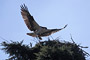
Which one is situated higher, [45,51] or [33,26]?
[33,26]

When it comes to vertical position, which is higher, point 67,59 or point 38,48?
point 38,48

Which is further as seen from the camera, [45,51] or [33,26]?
[33,26]

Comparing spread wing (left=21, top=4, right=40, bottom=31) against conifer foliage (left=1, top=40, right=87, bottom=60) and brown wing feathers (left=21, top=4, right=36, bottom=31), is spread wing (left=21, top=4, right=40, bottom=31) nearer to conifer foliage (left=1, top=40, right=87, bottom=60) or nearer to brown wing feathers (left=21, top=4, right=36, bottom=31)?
brown wing feathers (left=21, top=4, right=36, bottom=31)

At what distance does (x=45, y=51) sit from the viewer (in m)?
15.8

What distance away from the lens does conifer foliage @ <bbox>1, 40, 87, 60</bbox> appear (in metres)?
15.8

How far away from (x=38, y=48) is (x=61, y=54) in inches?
121

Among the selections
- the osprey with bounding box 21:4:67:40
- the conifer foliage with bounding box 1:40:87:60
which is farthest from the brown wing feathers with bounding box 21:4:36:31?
the conifer foliage with bounding box 1:40:87:60

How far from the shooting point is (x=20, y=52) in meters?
17.4

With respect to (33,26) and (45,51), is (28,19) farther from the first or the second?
(45,51)

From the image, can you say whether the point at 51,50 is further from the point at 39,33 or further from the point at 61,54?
the point at 39,33

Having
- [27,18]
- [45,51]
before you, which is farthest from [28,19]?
[45,51]

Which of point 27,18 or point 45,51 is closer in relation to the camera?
point 45,51

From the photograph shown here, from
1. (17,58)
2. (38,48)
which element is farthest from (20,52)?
(38,48)

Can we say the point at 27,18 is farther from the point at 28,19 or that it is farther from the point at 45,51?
the point at 45,51
